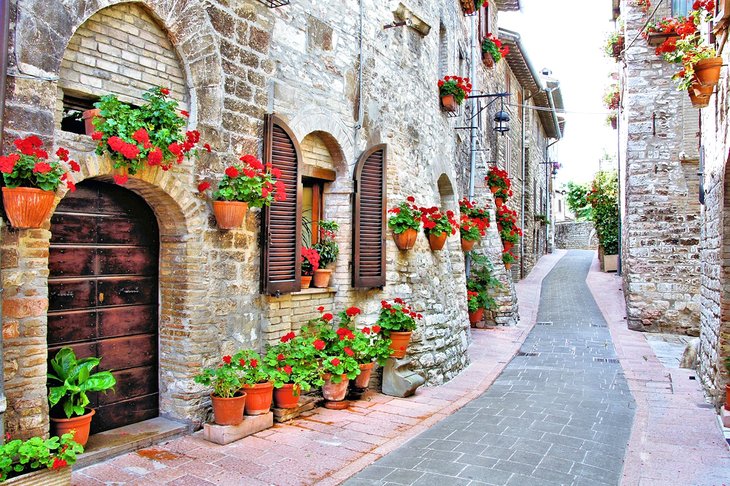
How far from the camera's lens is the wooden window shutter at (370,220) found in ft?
25.0

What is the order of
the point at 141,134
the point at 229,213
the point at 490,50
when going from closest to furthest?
the point at 141,134 < the point at 229,213 < the point at 490,50

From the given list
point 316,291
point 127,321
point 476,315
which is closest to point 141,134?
point 127,321

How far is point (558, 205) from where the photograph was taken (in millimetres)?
55125

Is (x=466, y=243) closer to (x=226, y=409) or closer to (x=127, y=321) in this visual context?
(x=226, y=409)

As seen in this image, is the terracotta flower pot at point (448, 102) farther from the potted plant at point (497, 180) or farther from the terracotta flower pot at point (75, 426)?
the terracotta flower pot at point (75, 426)

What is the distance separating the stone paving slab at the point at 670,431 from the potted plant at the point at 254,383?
322 cm

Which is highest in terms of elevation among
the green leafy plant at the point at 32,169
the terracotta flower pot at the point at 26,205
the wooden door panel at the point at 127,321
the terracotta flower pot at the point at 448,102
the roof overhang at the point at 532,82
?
the roof overhang at the point at 532,82

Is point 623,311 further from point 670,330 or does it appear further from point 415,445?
point 415,445

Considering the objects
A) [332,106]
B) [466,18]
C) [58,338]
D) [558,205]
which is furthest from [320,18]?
[558,205]

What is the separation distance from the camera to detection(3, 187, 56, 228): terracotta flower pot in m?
3.71

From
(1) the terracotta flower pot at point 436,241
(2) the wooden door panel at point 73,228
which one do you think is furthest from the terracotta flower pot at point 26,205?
(1) the terracotta flower pot at point 436,241

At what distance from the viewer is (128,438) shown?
4.88m

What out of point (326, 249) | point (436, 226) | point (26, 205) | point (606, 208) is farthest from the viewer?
point (606, 208)

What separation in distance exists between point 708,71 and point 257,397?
5.96 meters
